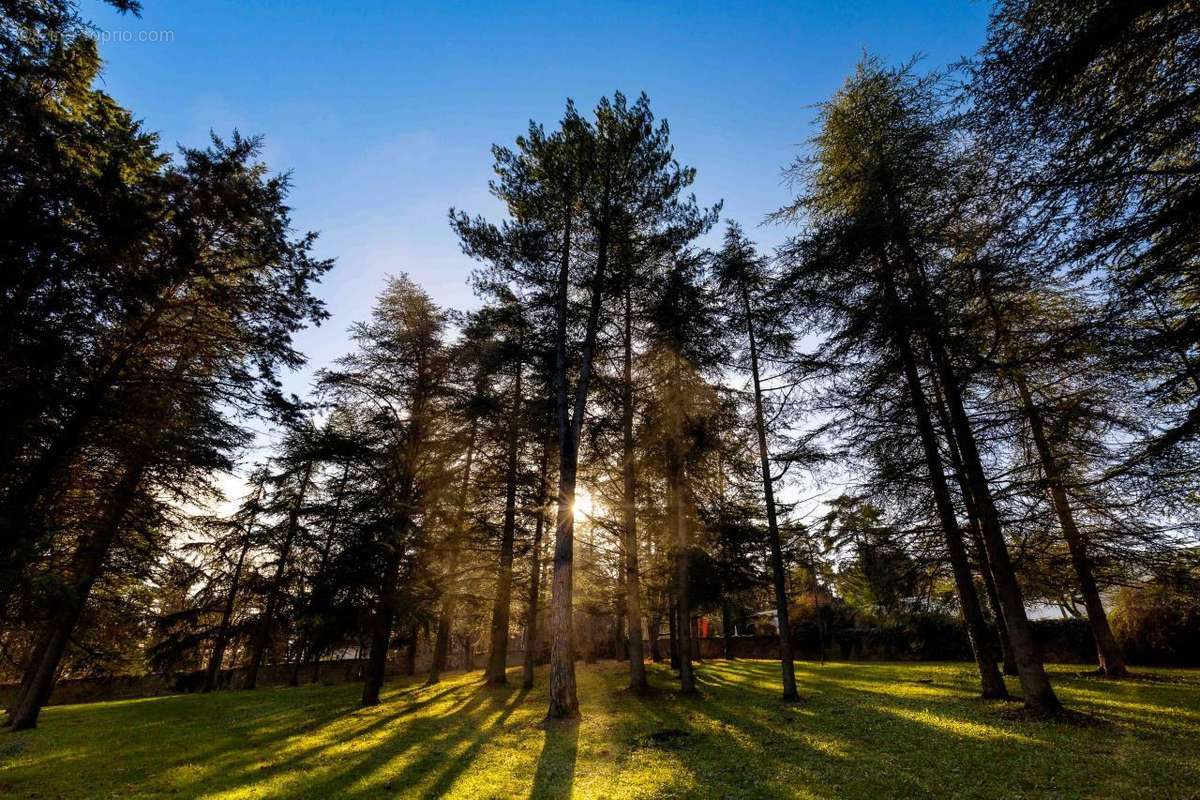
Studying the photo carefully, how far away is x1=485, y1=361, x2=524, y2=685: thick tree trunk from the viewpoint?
16719 millimetres

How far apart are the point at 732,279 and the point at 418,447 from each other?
41.2ft

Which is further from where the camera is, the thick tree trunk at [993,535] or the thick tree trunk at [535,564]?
the thick tree trunk at [535,564]

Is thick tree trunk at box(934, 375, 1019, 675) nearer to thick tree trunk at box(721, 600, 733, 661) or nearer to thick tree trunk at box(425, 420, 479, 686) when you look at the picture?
thick tree trunk at box(425, 420, 479, 686)

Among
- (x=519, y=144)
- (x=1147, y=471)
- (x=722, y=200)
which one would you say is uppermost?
(x=519, y=144)

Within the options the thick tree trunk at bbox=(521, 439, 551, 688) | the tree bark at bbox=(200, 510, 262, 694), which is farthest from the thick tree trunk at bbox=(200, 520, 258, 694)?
the thick tree trunk at bbox=(521, 439, 551, 688)

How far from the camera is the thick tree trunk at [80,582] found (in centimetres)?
1033

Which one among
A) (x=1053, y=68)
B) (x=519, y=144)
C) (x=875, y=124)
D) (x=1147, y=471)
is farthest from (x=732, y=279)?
(x=1147, y=471)

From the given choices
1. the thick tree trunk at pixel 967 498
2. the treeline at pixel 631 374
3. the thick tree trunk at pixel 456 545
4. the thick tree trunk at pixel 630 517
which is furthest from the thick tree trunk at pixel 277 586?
the thick tree trunk at pixel 967 498

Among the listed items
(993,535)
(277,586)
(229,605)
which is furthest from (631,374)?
(229,605)

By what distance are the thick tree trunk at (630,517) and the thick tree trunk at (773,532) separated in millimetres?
4244

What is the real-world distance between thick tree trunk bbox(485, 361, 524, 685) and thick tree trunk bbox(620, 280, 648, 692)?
411 cm

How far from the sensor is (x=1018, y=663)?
372 inches

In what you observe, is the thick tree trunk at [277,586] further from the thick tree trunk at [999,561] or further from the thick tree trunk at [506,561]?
the thick tree trunk at [999,561]

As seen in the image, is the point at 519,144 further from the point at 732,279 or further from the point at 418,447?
the point at 418,447
